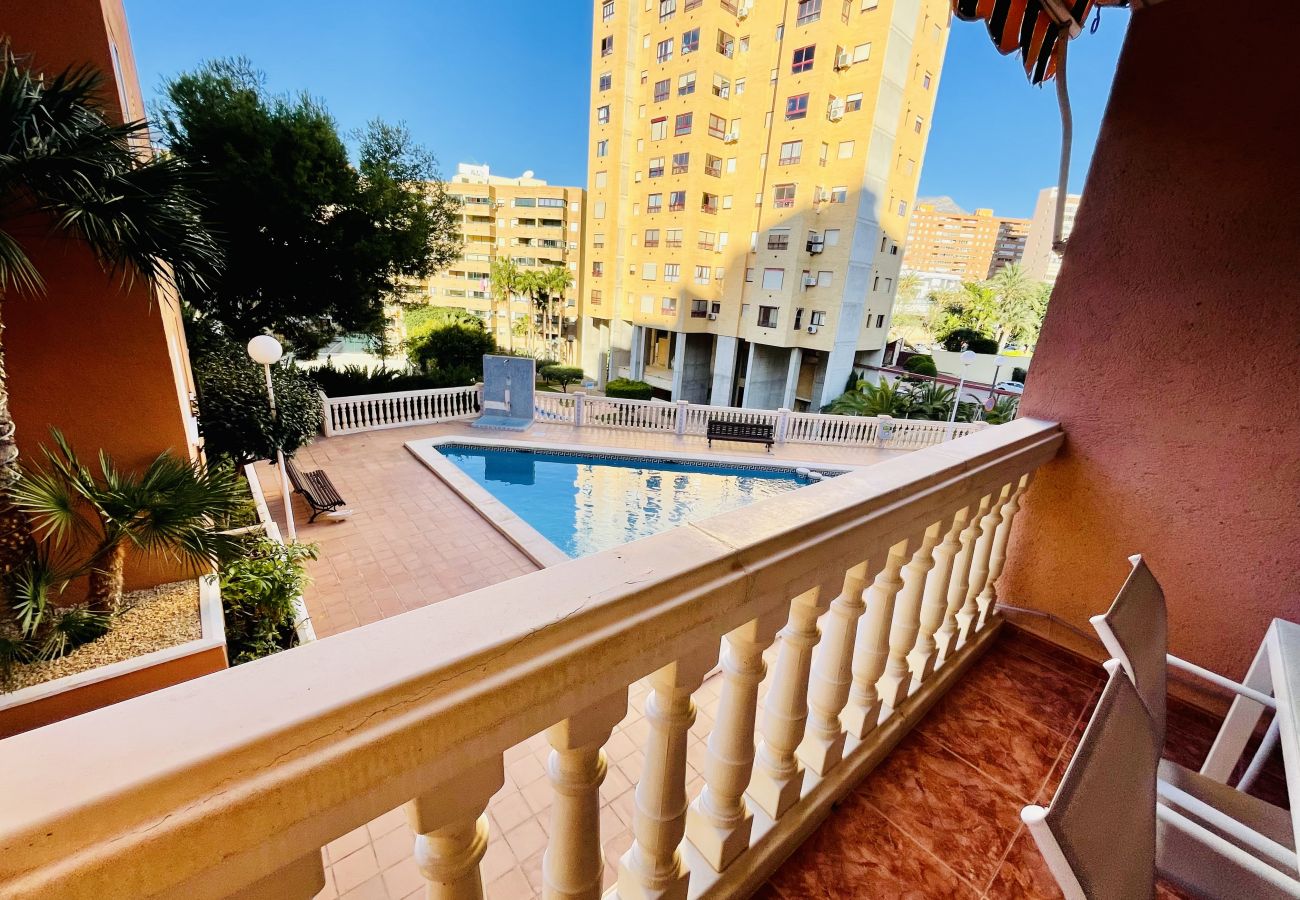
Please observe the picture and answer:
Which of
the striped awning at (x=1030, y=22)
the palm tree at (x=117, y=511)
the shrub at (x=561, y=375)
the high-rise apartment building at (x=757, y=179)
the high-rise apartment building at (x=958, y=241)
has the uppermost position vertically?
the high-rise apartment building at (x=958, y=241)

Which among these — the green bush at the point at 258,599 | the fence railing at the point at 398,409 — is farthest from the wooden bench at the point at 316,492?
the fence railing at the point at 398,409

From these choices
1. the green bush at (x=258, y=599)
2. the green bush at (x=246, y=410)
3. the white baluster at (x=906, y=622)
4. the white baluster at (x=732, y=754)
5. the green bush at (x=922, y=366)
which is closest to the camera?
the white baluster at (x=732, y=754)

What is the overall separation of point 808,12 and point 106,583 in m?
23.6

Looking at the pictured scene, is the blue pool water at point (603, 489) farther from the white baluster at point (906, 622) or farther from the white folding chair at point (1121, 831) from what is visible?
the white folding chair at point (1121, 831)

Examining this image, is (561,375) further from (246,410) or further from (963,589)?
(963,589)

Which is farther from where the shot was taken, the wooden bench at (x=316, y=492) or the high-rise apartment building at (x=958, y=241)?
the high-rise apartment building at (x=958, y=241)

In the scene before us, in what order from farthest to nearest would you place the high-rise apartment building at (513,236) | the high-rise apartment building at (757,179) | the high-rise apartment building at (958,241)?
1. the high-rise apartment building at (958,241)
2. the high-rise apartment building at (513,236)
3. the high-rise apartment building at (757,179)

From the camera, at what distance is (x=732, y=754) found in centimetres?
106

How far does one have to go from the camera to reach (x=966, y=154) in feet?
278

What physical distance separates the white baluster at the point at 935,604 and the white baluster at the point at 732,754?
835 mm

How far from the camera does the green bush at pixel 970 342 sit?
25609mm

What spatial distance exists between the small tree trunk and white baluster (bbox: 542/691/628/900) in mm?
4956

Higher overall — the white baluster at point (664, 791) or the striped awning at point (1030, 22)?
the striped awning at point (1030, 22)

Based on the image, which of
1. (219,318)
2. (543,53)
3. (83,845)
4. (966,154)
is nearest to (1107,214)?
(83,845)
